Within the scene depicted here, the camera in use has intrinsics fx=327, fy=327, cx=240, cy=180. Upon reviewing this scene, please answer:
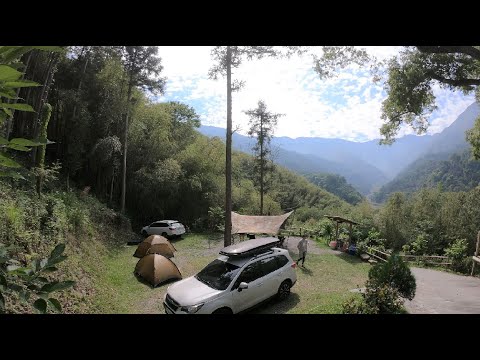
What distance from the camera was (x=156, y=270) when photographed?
1020 centimetres

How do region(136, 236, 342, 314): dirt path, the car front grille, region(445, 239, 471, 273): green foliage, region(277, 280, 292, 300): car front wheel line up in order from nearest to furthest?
the car front grille < region(277, 280, 292, 300): car front wheel < region(136, 236, 342, 314): dirt path < region(445, 239, 471, 273): green foliage

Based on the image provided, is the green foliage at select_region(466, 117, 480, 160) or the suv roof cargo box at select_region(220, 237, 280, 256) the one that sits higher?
the green foliage at select_region(466, 117, 480, 160)

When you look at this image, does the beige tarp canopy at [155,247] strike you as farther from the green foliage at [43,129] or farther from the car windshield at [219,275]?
the car windshield at [219,275]

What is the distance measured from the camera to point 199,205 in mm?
22625

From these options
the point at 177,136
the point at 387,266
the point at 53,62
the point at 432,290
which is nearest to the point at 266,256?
the point at 387,266

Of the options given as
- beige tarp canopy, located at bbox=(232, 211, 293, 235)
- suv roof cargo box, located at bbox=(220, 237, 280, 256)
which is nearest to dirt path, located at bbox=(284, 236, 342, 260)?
beige tarp canopy, located at bbox=(232, 211, 293, 235)

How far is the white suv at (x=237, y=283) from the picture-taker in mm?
6627

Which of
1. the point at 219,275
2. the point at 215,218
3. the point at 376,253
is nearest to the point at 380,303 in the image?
the point at 219,275

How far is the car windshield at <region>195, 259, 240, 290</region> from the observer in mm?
7086

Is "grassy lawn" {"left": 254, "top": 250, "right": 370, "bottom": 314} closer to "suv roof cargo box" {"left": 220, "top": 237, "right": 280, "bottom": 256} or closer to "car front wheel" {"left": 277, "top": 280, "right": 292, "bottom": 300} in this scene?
"car front wheel" {"left": 277, "top": 280, "right": 292, "bottom": 300}

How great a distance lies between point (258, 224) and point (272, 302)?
7.60 meters

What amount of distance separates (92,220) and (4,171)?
1550cm

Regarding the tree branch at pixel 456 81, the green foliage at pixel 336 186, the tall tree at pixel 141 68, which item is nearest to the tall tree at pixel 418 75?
the tree branch at pixel 456 81
